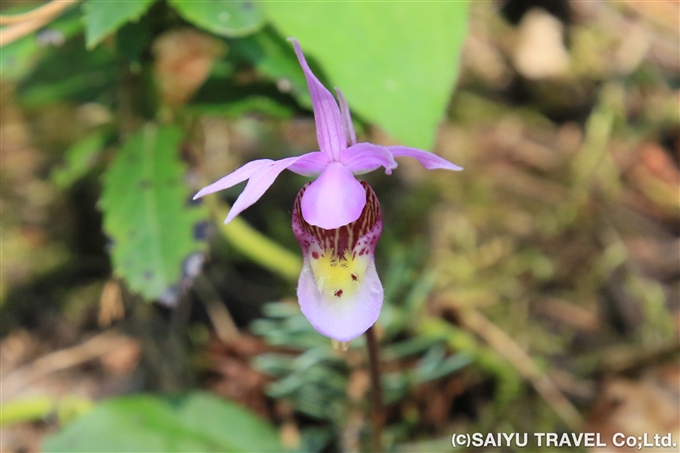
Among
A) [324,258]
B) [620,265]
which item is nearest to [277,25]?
[324,258]

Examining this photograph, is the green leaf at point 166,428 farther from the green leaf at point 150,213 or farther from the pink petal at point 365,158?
the pink petal at point 365,158

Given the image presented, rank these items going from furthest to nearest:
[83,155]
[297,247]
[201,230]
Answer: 1. [297,247]
2. [83,155]
3. [201,230]

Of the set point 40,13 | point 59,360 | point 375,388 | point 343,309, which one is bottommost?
point 59,360

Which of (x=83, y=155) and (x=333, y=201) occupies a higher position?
(x=333, y=201)

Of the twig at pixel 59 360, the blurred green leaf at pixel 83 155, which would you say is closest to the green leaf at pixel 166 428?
the twig at pixel 59 360

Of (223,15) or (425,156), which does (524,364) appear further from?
(223,15)

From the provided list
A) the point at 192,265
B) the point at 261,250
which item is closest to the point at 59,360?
the point at 261,250

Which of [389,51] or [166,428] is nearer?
[389,51]

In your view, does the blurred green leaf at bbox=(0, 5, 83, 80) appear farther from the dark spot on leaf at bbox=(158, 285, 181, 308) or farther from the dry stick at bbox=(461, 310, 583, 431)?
the dry stick at bbox=(461, 310, 583, 431)
